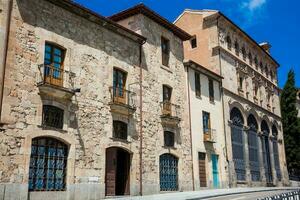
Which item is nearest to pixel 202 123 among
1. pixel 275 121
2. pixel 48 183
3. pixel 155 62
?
pixel 155 62

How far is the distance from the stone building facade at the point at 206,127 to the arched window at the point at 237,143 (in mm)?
1865

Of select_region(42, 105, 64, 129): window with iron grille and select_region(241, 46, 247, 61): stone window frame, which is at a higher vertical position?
select_region(241, 46, 247, 61): stone window frame

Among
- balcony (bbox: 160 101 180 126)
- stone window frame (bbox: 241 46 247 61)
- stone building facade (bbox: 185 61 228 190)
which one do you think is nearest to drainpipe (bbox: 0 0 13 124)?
balcony (bbox: 160 101 180 126)

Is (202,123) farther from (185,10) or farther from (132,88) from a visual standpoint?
(185,10)

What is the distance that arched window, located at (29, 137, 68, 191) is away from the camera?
13797 millimetres

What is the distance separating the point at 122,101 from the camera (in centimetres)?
1827

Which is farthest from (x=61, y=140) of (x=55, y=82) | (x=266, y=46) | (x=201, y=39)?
(x=266, y=46)

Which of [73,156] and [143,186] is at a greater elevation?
[73,156]

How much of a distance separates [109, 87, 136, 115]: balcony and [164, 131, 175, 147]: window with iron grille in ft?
→ 11.1

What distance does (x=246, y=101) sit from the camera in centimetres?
3162

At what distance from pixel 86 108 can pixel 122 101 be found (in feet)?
8.48

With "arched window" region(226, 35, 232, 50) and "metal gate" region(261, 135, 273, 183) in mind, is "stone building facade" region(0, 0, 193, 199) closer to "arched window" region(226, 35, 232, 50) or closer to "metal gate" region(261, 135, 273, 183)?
"arched window" region(226, 35, 232, 50)

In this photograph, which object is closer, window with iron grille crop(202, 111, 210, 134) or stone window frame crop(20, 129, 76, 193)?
stone window frame crop(20, 129, 76, 193)

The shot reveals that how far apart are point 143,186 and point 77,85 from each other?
20.8 feet
